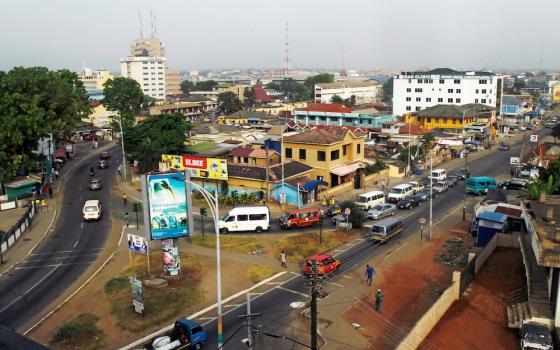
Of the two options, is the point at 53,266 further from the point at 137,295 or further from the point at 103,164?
the point at 103,164

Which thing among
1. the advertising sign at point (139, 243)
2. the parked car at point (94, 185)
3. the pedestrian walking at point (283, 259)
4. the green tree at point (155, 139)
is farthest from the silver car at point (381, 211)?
the parked car at point (94, 185)

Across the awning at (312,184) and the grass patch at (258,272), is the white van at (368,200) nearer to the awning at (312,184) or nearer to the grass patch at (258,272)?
the awning at (312,184)

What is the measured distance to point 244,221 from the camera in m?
42.9

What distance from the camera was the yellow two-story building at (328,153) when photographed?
5862 cm

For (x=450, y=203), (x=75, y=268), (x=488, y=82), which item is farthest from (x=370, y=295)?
(x=488, y=82)

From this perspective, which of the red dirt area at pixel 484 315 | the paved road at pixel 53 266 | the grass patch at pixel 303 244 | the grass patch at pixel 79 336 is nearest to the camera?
the grass patch at pixel 79 336

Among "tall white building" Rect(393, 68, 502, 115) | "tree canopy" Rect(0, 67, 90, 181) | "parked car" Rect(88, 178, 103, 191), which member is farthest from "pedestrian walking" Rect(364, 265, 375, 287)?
"tall white building" Rect(393, 68, 502, 115)

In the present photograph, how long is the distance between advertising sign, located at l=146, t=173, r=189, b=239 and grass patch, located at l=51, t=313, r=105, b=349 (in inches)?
279

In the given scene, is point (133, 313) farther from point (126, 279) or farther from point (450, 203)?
point (450, 203)

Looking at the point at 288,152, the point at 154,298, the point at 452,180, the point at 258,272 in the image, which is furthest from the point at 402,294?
the point at 452,180

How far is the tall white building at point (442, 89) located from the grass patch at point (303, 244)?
101m

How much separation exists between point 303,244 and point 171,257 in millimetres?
10900

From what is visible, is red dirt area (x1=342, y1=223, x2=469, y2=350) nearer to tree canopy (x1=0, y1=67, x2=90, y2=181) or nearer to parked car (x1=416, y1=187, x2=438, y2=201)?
parked car (x1=416, y1=187, x2=438, y2=201)

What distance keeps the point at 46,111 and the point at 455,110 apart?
76078mm
